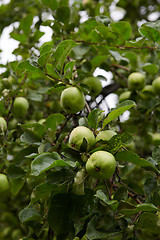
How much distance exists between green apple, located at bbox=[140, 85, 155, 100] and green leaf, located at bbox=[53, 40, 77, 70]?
0.77m

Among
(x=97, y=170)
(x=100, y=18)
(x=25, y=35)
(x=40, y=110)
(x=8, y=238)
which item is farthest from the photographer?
(x=8, y=238)

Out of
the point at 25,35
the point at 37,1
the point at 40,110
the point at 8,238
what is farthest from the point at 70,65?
the point at 8,238

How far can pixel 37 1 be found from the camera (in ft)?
7.27

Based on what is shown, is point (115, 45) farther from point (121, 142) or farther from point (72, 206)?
point (72, 206)

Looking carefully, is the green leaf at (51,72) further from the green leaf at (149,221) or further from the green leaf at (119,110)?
the green leaf at (149,221)

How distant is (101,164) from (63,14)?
2.99 ft

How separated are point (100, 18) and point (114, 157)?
2.61ft

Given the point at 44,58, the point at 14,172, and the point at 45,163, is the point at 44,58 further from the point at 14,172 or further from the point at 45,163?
the point at 14,172

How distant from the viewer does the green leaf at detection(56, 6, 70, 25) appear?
148 centimetres

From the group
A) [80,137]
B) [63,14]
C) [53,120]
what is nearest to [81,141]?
[80,137]

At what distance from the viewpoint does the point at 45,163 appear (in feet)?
2.95

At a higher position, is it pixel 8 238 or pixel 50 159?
pixel 50 159

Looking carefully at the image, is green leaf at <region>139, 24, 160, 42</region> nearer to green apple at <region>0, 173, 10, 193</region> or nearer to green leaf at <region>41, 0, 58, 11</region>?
green leaf at <region>41, 0, 58, 11</region>

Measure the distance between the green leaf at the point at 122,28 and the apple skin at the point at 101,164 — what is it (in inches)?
27.4
